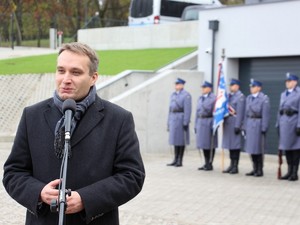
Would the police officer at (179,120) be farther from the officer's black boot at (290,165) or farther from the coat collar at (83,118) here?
the coat collar at (83,118)

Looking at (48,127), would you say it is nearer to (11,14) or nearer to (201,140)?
(201,140)

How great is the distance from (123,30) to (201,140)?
12.4 m

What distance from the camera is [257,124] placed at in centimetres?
1222

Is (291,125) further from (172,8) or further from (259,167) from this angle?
(172,8)

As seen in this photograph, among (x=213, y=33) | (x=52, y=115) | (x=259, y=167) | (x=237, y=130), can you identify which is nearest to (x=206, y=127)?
(x=237, y=130)

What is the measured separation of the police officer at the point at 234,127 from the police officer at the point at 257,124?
25 cm

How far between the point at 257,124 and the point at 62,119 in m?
9.43

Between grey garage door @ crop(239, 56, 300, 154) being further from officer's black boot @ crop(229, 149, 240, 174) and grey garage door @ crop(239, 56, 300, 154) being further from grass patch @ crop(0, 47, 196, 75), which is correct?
grass patch @ crop(0, 47, 196, 75)

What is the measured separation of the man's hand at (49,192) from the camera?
2.95m

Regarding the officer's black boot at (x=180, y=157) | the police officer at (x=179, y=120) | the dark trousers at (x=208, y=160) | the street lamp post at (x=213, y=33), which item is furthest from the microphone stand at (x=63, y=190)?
the street lamp post at (x=213, y=33)

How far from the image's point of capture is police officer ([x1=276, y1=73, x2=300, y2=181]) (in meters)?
11.6

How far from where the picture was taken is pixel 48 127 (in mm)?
3209

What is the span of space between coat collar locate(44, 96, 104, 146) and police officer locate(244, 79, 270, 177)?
30.0 feet

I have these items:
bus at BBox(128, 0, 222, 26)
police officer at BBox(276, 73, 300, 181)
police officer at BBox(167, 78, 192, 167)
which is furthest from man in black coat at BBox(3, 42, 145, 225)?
bus at BBox(128, 0, 222, 26)
